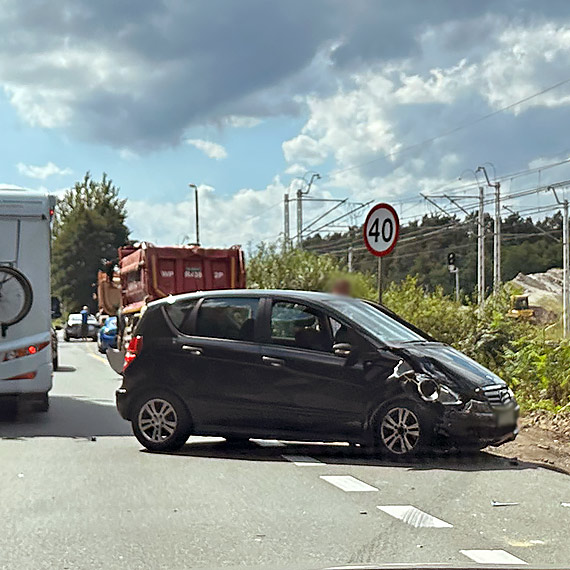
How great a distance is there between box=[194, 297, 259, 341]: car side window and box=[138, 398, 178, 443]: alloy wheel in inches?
32.4

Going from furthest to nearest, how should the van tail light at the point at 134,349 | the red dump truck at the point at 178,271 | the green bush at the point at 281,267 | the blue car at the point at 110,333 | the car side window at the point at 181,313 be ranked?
the green bush at the point at 281,267, the blue car at the point at 110,333, the red dump truck at the point at 178,271, the van tail light at the point at 134,349, the car side window at the point at 181,313

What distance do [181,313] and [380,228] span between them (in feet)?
14.8

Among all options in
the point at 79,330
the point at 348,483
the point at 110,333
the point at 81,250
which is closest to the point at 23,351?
the point at 348,483

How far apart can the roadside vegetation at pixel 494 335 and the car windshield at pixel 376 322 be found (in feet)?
10.3

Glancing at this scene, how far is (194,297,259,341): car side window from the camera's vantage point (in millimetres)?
11500

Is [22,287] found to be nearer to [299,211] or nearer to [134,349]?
[134,349]

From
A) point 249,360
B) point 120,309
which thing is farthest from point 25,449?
point 120,309

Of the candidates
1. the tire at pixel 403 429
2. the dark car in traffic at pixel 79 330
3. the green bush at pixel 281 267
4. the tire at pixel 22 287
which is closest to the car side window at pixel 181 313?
the tire at pixel 403 429

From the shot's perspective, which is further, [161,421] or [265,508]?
[161,421]

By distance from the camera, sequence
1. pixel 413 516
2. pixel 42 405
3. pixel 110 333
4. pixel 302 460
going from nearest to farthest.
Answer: pixel 413 516 → pixel 302 460 → pixel 42 405 → pixel 110 333

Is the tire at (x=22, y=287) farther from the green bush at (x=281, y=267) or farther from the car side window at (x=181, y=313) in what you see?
the green bush at (x=281, y=267)

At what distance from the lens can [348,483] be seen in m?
9.42

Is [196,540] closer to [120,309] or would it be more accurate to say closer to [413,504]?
[413,504]

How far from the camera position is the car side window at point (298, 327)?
11.2 meters
